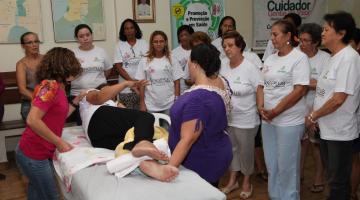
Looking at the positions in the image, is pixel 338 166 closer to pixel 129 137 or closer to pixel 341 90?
pixel 341 90

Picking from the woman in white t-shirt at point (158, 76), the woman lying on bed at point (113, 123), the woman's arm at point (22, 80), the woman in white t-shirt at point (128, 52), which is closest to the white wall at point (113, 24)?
the woman in white t-shirt at point (128, 52)

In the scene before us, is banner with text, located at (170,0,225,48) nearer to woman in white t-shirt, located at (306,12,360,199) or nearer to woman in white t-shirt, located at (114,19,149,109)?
woman in white t-shirt, located at (114,19,149,109)

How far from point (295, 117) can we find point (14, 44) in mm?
3020

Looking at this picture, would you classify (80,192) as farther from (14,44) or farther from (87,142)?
(14,44)

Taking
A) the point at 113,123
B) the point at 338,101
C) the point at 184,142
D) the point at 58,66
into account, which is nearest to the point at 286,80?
the point at 338,101

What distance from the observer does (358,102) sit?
2.12 m

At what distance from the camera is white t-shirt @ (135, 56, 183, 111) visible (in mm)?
3252

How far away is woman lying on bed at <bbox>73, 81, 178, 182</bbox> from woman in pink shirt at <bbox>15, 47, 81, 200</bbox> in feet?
0.65

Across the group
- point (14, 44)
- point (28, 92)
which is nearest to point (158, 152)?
point (28, 92)

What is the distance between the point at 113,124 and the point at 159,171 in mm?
624

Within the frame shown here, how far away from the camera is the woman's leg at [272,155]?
2.47 metres

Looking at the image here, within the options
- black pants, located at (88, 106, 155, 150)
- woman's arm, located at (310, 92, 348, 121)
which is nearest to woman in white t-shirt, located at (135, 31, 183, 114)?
black pants, located at (88, 106, 155, 150)

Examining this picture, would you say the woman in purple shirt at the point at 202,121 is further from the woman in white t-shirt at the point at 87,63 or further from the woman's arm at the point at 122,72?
the woman's arm at the point at 122,72

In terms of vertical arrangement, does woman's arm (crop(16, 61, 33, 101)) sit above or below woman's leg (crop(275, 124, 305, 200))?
above
